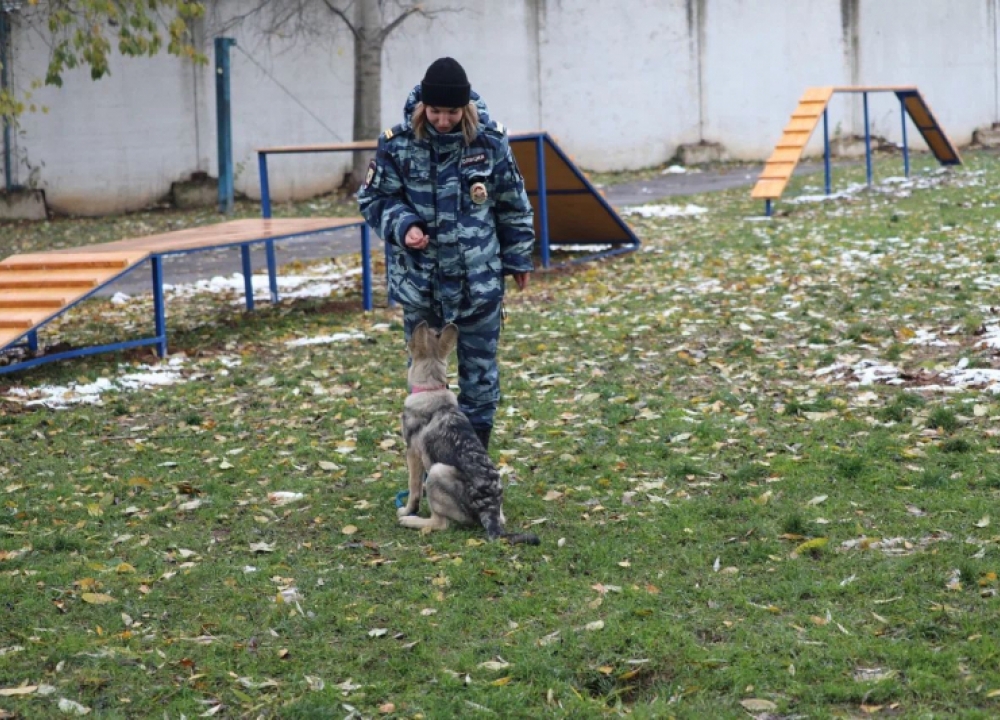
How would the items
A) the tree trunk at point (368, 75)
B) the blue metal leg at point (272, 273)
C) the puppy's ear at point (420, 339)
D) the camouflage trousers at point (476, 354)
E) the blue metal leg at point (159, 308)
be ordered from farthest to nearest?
1. the tree trunk at point (368, 75)
2. the blue metal leg at point (272, 273)
3. the blue metal leg at point (159, 308)
4. the camouflage trousers at point (476, 354)
5. the puppy's ear at point (420, 339)

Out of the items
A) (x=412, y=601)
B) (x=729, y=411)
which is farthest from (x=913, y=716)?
(x=729, y=411)

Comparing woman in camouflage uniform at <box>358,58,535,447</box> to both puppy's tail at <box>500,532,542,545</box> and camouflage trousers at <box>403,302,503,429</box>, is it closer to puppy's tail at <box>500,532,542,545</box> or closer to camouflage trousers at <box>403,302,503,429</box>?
camouflage trousers at <box>403,302,503,429</box>

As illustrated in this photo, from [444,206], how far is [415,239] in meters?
0.24

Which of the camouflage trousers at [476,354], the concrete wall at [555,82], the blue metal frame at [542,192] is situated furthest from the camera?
the concrete wall at [555,82]

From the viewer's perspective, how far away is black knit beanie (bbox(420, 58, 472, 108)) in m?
4.82

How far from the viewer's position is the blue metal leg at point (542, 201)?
1160cm

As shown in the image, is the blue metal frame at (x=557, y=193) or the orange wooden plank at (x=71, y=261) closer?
the orange wooden plank at (x=71, y=261)

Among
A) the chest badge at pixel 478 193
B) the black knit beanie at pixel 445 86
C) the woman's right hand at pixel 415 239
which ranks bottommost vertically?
the woman's right hand at pixel 415 239

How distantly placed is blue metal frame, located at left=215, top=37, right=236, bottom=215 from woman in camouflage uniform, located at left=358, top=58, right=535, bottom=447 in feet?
48.9

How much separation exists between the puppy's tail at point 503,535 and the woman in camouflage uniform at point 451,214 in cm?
75

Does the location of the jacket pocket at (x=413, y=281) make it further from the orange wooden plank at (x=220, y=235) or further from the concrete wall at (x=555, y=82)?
the concrete wall at (x=555, y=82)

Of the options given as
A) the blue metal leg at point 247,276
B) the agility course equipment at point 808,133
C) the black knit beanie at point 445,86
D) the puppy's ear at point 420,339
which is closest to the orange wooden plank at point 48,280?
the blue metal leg at point 247,276

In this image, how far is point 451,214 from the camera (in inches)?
201

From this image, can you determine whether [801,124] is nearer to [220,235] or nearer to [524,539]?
[220,235]
